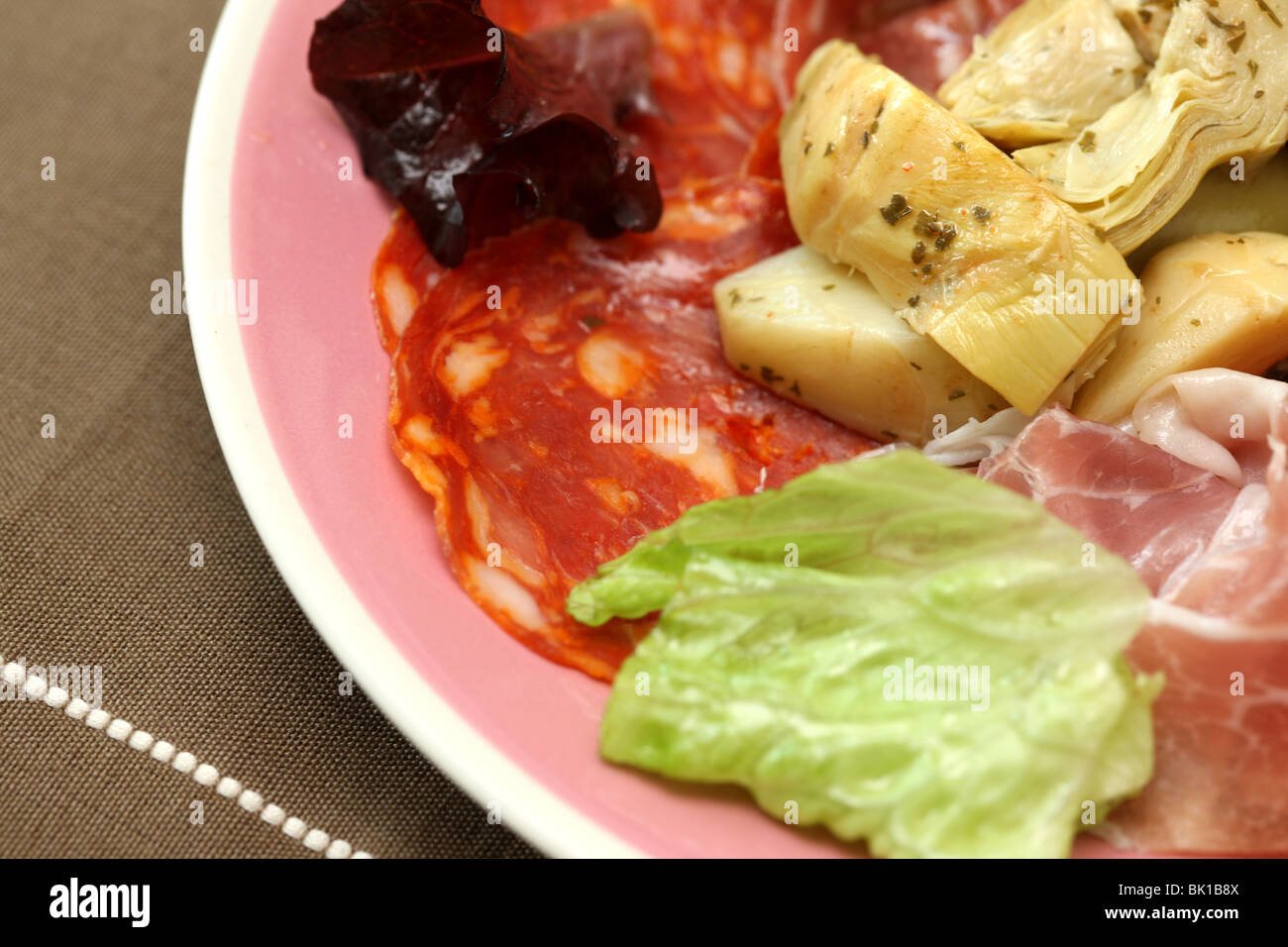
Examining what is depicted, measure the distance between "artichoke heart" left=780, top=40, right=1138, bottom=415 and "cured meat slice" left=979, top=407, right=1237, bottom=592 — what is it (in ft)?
0.37

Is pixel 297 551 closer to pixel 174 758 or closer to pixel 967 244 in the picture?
pixel 174 758

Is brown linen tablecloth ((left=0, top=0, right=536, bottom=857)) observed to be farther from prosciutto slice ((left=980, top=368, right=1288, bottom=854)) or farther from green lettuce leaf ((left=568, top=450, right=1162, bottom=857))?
prosciutto slice ((left=980, top=368, right=1288, bottom=854))

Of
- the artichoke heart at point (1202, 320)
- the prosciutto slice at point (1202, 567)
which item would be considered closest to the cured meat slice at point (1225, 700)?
the prosciutto slice at point (1202, 567)

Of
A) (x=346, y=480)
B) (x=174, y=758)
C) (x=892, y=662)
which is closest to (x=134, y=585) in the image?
(x=174, y=758)

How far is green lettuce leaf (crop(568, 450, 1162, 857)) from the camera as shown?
5.34 ft

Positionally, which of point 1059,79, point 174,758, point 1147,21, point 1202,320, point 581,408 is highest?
point 1147,21

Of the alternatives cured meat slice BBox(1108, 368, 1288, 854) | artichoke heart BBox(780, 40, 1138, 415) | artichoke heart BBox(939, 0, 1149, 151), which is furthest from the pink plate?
artichoke heart BBox(939, 0, 1149, 151)

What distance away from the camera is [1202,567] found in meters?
1.84

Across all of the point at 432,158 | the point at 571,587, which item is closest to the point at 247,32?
the point at 432,158

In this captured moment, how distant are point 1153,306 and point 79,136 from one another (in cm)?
261

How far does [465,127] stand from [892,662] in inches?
56.2

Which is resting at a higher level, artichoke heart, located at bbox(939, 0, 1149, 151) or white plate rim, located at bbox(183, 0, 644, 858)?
artichoke heart, located at bbox(939, 0, 1149, 151)

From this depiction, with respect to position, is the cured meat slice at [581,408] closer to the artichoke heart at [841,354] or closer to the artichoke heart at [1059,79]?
the artichoke heart at [841,354]

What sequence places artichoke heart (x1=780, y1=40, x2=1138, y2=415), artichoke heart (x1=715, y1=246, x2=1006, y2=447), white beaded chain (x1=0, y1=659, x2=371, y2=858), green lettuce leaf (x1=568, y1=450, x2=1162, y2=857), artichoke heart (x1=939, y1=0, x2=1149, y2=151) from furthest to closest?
artichoke heart (x1=939, y1=0, x2=1149, y2=151) < artichoke heart (x1=715, y1=246, x2=1006, y2=447) < artichoke heart (x1=780, y1=40, x2=1138, y2=415) < white beaded chain (x1=0, y1=659, x2=371, y2=858) < green lettuce leaf (x1=568, y1=450, x2=1162, y2=857)
